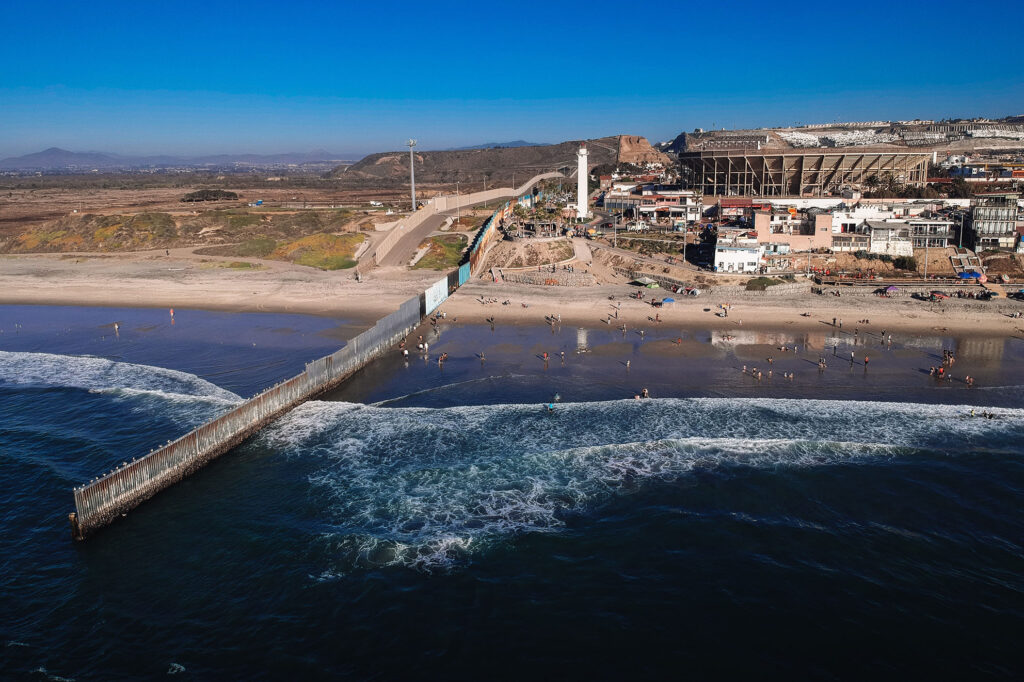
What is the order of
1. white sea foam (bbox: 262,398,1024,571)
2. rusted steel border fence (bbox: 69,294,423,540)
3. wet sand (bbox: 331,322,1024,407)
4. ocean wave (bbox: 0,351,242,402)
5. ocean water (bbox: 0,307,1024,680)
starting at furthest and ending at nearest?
ocean wave (bbox: 0,351,242,402), wet sand (bbox: 331,322,1024,407), white sea foam (bbox: 262,398,1024,571), rusted steel border fence (bbox: 69,294,423,540), ocean water (bbox: 0,307,1024,680)

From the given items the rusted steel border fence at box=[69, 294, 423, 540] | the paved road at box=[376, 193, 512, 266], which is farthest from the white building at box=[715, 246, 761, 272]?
the rusted steel border fence at box=[69, 294, 423, 540]

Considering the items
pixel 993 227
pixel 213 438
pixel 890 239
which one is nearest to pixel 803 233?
pixel 890 239

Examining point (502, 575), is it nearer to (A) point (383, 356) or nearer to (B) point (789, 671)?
(B) point (789, 671)

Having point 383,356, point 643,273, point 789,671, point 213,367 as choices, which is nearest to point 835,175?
point 643,273

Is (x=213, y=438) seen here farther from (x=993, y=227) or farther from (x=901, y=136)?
(x=901, y=136)

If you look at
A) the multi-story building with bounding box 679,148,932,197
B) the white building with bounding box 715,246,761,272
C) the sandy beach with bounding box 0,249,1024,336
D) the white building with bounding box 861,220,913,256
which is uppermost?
the multi-story building with bounding box 679,148,932,197

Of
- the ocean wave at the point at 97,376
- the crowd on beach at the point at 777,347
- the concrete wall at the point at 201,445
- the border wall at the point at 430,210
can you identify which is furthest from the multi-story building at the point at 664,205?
the ocean wave at the point at 97,376

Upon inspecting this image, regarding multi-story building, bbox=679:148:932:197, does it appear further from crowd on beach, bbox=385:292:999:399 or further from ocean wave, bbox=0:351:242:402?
ocean wave, bbox=0:351:242:402

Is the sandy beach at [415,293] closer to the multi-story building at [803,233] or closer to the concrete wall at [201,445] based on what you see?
the concrete wall at [201,445]
